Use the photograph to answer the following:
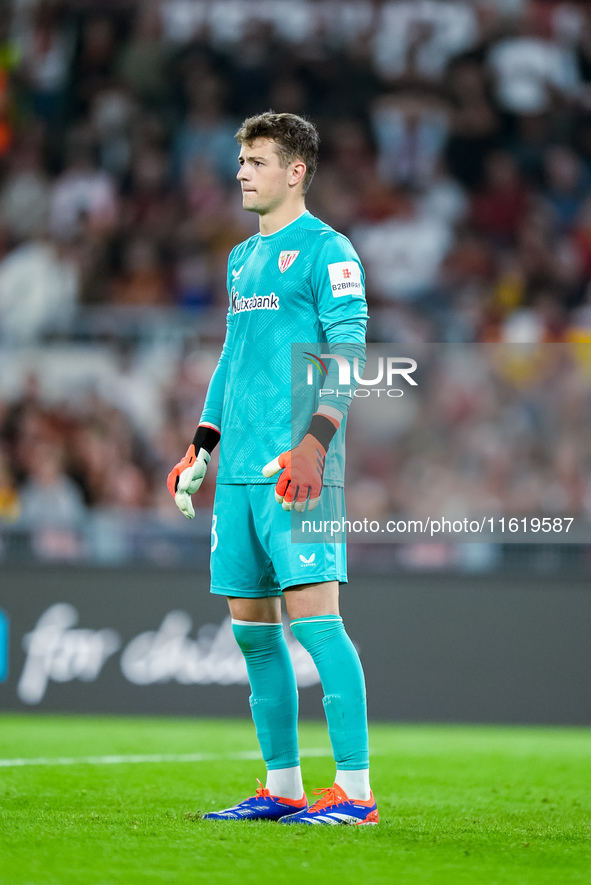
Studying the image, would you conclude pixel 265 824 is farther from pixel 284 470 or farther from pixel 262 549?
pixel 284 470

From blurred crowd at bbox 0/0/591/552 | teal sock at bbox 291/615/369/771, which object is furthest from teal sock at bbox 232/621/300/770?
blurred crowd at bbox 0/0/591/552

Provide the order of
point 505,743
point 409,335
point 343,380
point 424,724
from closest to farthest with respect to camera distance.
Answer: point 343,380, point 505,743, point 424,724, point 409,335

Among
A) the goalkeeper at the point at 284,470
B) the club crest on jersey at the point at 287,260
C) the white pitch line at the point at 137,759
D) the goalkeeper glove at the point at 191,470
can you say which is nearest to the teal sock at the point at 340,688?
the goalkeeper at the point at 284,470

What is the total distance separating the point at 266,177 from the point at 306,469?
986mm

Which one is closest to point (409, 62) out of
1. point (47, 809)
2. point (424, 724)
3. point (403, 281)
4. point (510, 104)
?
point (510, 104)

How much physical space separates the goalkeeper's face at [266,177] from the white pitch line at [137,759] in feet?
8.07

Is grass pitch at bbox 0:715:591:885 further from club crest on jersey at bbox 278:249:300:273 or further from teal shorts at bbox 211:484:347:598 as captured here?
club crest on jersey at bbox 278:249:300:273

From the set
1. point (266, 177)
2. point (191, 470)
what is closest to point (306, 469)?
point (191, 470)

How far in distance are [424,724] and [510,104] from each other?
7.15 meters

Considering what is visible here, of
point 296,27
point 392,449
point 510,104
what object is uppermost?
point 296,27

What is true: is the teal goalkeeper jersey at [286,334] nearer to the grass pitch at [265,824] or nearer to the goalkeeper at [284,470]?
the goalkeeper at [284,470]

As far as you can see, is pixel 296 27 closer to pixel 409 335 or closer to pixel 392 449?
pixel 409 335

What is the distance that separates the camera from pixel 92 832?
338 cm

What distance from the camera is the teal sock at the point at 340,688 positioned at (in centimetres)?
363
